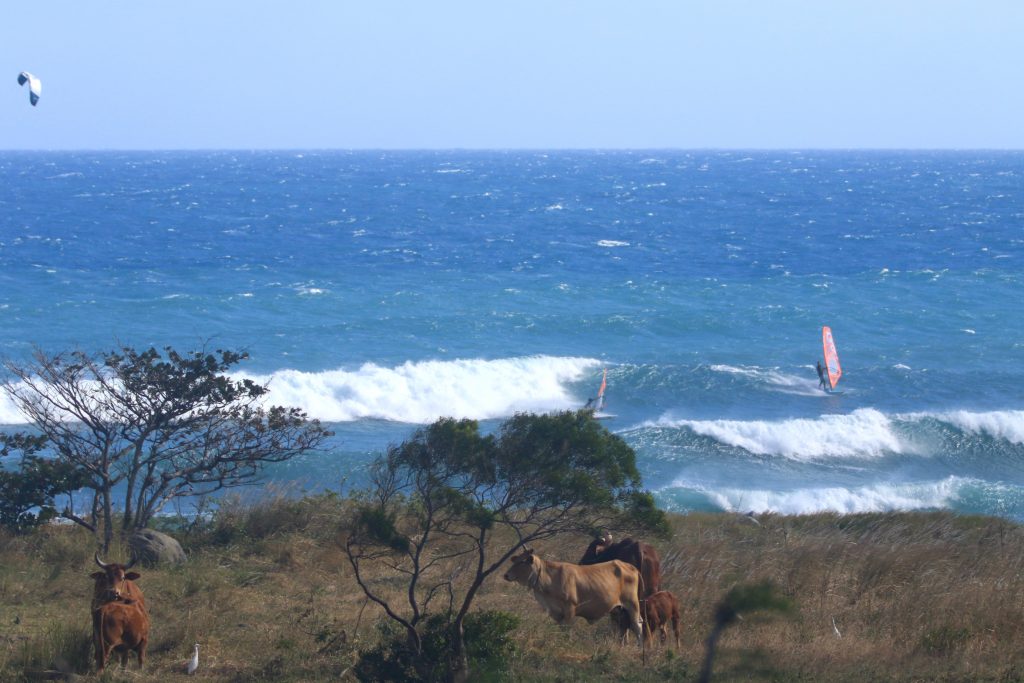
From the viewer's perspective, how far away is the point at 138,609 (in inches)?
328

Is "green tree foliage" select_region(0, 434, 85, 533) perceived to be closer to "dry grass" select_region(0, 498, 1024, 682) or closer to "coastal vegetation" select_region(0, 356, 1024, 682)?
"coastal vegetation" select_region(0, 356, 1024, 682)

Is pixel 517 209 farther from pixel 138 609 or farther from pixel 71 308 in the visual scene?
pixel 138 609

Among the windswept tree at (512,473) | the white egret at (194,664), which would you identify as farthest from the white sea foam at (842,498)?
the white egret at (194,664)

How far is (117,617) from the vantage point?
812 centimetres

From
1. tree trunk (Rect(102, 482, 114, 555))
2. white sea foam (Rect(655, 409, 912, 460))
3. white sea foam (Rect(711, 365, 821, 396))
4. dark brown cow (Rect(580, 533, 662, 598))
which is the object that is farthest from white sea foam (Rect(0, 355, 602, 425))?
dark brown cow (Rect(580, 533, 662, 598))

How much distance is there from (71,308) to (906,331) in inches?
1232

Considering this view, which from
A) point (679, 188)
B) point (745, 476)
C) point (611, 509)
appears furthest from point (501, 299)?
point (679, 188)

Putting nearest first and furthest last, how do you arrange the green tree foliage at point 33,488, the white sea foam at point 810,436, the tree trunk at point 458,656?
the tree trunk at point 458,656, the green tree foliage at point 33,488, the white sea foam at point 810,436

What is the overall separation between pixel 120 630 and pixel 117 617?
11 centimetres

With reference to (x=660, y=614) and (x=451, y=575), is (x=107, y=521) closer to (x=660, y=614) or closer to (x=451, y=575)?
(x=451, y=575)

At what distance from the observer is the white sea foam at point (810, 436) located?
26.3m

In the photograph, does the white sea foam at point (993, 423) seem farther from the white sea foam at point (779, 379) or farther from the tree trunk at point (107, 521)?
the tree trunk at point (107, 521)

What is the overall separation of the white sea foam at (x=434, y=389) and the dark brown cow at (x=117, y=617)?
21.2 m

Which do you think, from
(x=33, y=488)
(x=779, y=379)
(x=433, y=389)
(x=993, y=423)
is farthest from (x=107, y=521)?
(x=779, y=379)
